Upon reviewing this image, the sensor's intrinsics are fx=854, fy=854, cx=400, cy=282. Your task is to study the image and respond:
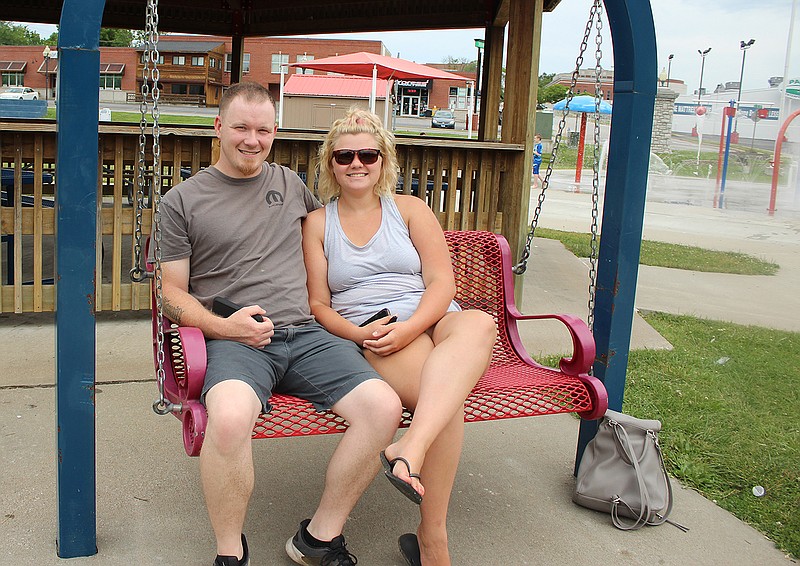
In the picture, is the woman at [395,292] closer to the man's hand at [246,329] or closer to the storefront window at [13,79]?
the man's hand at [246,329]

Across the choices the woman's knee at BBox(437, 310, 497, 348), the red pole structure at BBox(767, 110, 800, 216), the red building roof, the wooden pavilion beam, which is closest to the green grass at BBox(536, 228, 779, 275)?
the wooden pavilion beam

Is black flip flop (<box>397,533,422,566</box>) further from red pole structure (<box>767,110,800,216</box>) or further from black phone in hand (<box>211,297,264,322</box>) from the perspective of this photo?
red pole structure (<box>767,110,800,216</box>)

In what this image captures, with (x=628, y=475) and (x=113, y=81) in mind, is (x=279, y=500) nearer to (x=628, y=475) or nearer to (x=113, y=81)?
(x=628, y=475)

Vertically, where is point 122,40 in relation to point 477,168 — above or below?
above

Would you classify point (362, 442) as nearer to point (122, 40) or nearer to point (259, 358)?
point (259, 358)

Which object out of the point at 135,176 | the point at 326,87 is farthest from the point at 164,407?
the point at 326,87

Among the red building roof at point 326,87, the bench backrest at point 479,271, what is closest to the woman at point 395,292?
the bench backrest at point 479,271

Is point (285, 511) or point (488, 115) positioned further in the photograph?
point (488, 115)

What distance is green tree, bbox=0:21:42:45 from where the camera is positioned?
83750 millimetres

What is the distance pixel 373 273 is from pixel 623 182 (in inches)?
40.8

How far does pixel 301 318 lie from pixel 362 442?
58cm

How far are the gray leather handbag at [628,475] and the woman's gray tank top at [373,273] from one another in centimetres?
90

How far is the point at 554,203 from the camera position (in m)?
17.9

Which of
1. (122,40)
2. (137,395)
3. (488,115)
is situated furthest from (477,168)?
(122,40)
